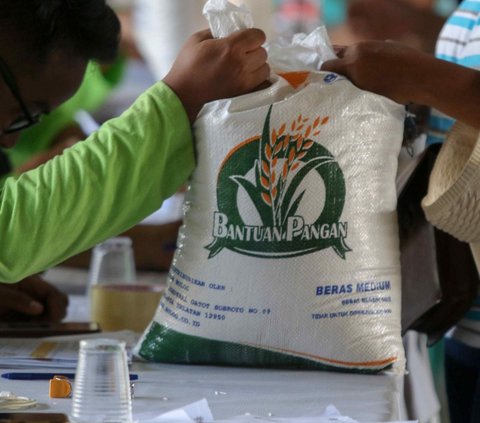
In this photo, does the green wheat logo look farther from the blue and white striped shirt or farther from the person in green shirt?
the blue and white striped shirt

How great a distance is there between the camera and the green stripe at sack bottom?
1300mm

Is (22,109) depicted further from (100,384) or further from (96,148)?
(100,384)

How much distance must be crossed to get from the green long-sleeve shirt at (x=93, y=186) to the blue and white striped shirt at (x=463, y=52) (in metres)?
0.50

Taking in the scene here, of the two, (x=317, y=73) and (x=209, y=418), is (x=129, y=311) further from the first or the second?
(x=209, y=418)

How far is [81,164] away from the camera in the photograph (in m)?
1.26

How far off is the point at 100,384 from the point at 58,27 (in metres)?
0.70

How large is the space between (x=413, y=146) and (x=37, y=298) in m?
0.68

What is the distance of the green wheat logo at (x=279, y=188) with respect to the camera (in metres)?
1.28

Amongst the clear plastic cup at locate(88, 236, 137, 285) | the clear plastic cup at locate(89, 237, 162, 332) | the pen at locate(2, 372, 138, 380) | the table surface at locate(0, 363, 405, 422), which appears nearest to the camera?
the table surface at locate(0, 363, 405, 422)

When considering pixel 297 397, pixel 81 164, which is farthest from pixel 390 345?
pixel 81 164

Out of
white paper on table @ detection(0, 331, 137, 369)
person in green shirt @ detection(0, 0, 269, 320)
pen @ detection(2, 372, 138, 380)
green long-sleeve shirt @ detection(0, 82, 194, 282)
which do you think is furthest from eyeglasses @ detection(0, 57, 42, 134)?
pen @ detection(2, 372, 138, 380)

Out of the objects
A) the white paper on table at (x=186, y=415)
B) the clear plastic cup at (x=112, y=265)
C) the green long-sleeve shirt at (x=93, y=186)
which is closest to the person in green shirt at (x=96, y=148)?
the green long-sleeve shirt at (x=93, y=186)

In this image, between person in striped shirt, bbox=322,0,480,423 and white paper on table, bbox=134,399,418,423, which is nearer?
white paper on table, bbox=134,399,418,423

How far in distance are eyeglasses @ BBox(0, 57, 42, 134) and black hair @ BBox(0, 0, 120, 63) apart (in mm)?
32
